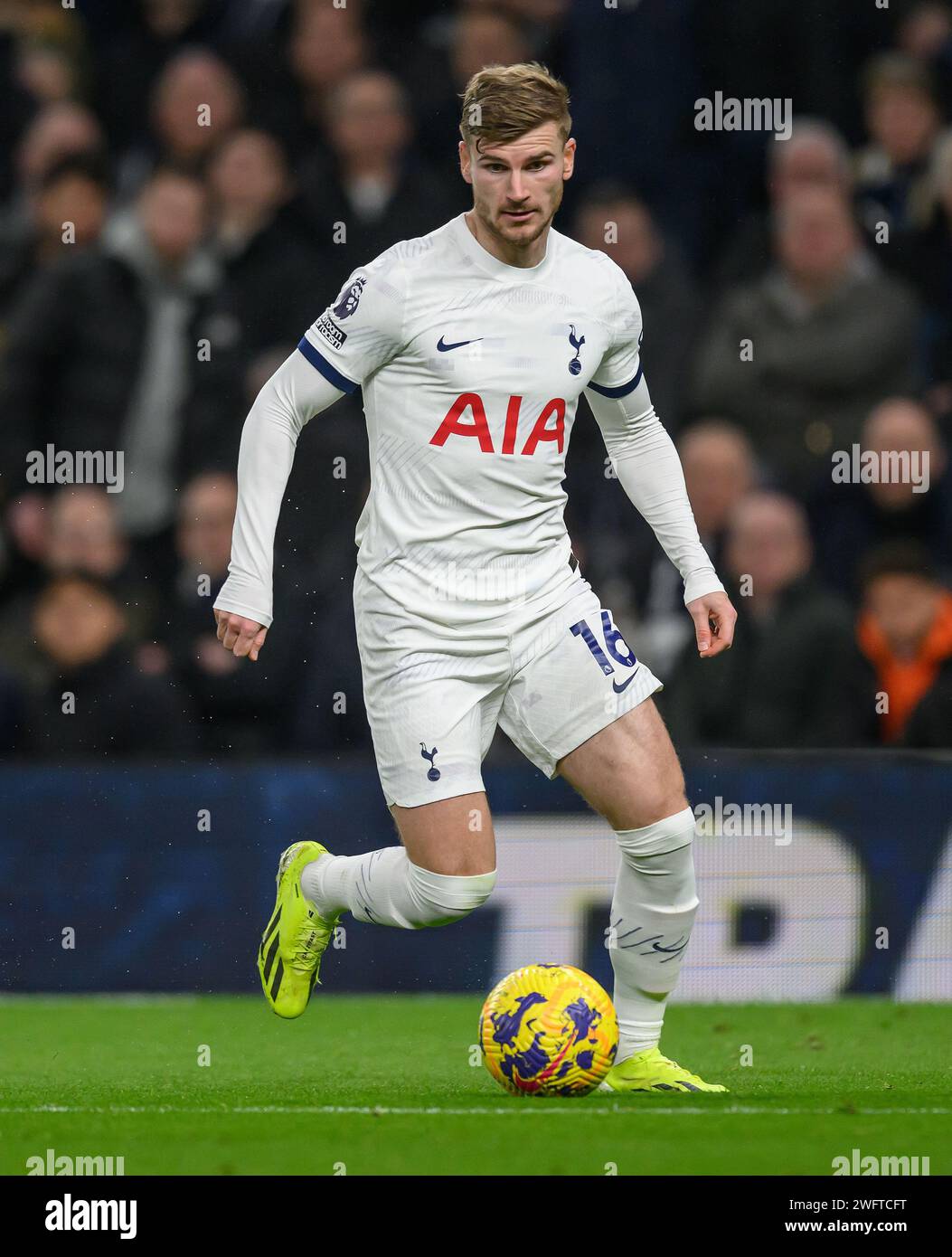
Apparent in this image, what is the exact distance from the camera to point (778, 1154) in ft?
14.8

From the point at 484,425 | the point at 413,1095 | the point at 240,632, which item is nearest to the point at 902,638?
the point at 484,425

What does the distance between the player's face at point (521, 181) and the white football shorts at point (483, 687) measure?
3.02 feet

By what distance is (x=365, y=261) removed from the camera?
9586 mm

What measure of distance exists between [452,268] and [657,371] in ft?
13.5

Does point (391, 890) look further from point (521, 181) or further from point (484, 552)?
point (521, 181)

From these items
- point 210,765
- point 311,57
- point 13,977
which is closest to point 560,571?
point 210,765

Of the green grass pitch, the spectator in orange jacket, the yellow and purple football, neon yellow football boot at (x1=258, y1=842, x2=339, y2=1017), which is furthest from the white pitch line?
the spectator in orange jacket

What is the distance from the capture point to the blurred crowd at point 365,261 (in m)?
8.94

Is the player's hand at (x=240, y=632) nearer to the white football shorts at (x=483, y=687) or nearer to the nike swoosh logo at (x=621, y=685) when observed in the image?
the white football shorts at (x=483, y=687)

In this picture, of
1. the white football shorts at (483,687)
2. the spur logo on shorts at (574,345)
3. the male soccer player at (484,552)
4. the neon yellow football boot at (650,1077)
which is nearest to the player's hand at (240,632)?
the male soccer player at (484,552)

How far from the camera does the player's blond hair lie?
5359 millimetres

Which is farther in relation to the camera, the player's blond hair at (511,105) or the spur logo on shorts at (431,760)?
the spur logo on shorts at (431,760)

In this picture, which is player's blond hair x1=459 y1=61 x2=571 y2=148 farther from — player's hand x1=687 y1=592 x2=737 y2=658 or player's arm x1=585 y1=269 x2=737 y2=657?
player's hand x1=687 y1=592 x2=737 y2=658

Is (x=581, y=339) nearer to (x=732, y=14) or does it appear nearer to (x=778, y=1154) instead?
(x=778, y=1154)
